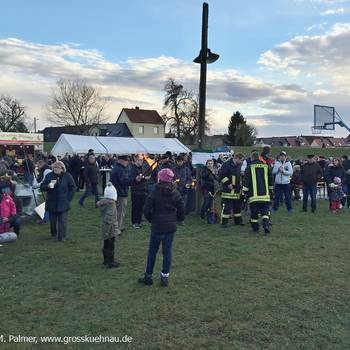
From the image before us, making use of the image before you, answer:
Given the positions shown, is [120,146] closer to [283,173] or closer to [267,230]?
[283,173]

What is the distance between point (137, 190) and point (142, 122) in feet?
238

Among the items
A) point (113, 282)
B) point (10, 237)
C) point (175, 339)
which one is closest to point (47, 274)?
point (113, 282)

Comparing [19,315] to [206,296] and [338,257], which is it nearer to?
[206,296]

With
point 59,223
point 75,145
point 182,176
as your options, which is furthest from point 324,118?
point 59,223

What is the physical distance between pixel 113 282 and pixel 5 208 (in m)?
3.31

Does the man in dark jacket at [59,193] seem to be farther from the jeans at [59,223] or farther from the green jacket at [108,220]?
the green jacket at [108,220]

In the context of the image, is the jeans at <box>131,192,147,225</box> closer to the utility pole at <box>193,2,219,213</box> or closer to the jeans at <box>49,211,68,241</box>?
the jeans at <box>49,211,68,241</box>

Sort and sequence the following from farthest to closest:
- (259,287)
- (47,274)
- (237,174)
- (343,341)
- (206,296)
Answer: (237,174)
(47,274)
(259,287)
(206,296)
(343,341)

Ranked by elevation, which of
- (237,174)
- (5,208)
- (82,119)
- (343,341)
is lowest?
(343,341)

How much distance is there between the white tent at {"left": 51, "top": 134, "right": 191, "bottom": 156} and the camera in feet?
91.9

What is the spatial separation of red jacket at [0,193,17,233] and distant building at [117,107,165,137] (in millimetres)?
72697

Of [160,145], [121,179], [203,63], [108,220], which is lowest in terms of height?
[108,220]

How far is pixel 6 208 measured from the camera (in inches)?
331

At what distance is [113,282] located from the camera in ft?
20.6
